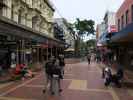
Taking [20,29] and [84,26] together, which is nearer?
[20,29]

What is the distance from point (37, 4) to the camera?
4025 centimetres

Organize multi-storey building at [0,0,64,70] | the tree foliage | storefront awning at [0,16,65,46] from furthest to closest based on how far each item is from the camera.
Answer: the tree foliage → multi-storey building at [0,0,64,70] → storefront awning at [0,16,65,46]

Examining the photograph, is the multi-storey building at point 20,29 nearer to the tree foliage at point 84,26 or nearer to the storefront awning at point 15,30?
the storefront awning at point 15,30

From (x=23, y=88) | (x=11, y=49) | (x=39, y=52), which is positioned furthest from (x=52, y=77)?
(x=39, y=52)

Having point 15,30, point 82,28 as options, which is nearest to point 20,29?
point 15,30

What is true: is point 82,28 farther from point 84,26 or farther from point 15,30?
point 15,30

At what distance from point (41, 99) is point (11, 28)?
12.8 metres

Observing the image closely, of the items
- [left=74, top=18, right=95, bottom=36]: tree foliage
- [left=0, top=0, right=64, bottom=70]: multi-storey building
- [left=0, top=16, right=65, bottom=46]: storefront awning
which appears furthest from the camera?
[left=74, top=18, right=95, bottom=36]: tree foliage

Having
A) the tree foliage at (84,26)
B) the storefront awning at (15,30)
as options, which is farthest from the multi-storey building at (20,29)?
the tree foliage at (84,26)

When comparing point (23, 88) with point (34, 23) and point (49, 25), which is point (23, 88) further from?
point (49, 25)

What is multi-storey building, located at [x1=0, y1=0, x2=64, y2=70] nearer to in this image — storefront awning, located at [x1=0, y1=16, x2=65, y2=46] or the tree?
storefront awning, located at [x1=0, y1=16, x2=65, y2=46]

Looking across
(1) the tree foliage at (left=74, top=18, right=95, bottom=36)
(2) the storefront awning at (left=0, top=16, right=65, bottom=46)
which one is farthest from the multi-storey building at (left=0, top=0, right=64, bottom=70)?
(1) the tree foliage at (left=74, top=18, right=95, bottom=36)

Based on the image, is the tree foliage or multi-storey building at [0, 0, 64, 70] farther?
the tree foliage

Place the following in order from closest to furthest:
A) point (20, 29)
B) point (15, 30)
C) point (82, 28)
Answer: point (15, 30) → point (20, 29) → point (82, 28)
